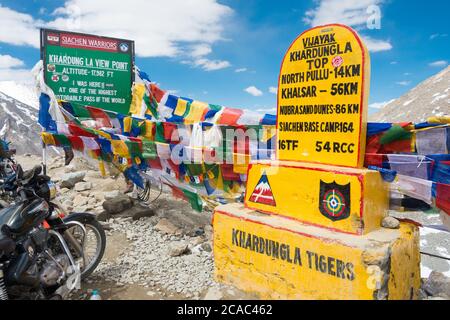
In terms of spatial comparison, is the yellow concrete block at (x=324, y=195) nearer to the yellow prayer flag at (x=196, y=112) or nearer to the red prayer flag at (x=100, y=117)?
the yellow prayer flag at (x=196, y=112)

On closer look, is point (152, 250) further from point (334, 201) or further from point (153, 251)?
point (334, 201)

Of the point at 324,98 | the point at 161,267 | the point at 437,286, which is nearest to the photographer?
the point at 324,98

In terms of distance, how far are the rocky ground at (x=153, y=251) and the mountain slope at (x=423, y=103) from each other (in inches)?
1065

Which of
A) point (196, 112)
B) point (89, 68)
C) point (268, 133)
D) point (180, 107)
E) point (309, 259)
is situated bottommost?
point (309, 259)

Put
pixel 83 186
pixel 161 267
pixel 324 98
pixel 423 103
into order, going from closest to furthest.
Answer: pixel 324 98, pixel 161 267, pixel 83 186, pixel 423 103

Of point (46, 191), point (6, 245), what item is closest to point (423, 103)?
point (46, 191)

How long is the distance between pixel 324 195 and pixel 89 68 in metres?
6.98

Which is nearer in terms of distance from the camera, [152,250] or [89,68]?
[152,250]

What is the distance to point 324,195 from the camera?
3090 mm

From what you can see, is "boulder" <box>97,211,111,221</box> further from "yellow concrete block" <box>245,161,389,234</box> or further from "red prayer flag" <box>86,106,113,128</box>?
"yellow concrete block" <box>245,161,389,234</box>

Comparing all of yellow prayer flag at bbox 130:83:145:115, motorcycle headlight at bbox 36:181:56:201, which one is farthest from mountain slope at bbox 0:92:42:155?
motorcycle headlight at bbox 36:181:56:201

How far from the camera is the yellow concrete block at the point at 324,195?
9.53 feet
